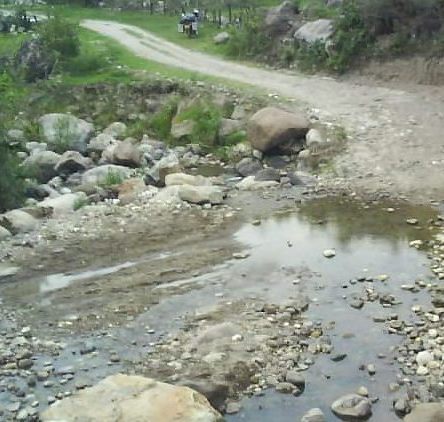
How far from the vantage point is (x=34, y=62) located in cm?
3572

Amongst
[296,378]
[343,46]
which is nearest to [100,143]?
[343,46]

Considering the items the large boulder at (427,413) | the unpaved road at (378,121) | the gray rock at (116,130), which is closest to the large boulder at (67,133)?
the gray rock at (116,130)

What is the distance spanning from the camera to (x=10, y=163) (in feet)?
66.0

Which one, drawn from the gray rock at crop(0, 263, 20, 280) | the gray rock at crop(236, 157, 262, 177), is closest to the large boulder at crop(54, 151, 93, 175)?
the gray rock at crop(236, 157, 262, 177)

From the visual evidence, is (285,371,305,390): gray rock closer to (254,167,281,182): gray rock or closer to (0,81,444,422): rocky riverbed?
(0,81,444,422): rocky riverbed

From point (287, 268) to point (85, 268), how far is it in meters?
3.93

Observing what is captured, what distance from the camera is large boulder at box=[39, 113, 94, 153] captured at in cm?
2677

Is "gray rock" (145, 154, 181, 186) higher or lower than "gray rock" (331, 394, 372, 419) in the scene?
lower

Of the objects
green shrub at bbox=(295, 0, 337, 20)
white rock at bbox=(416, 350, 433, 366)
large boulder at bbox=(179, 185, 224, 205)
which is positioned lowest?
large boulder at bbox=(179, 185, 224, 205)

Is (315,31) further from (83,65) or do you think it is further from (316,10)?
(83,65)

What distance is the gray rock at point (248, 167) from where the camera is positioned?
2142 centimetres

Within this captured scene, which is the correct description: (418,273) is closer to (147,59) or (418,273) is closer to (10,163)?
(10,163)

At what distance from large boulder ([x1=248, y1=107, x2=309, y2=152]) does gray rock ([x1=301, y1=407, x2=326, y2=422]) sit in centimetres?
1320

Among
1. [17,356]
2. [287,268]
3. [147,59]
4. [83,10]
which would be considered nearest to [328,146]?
[287,268]
